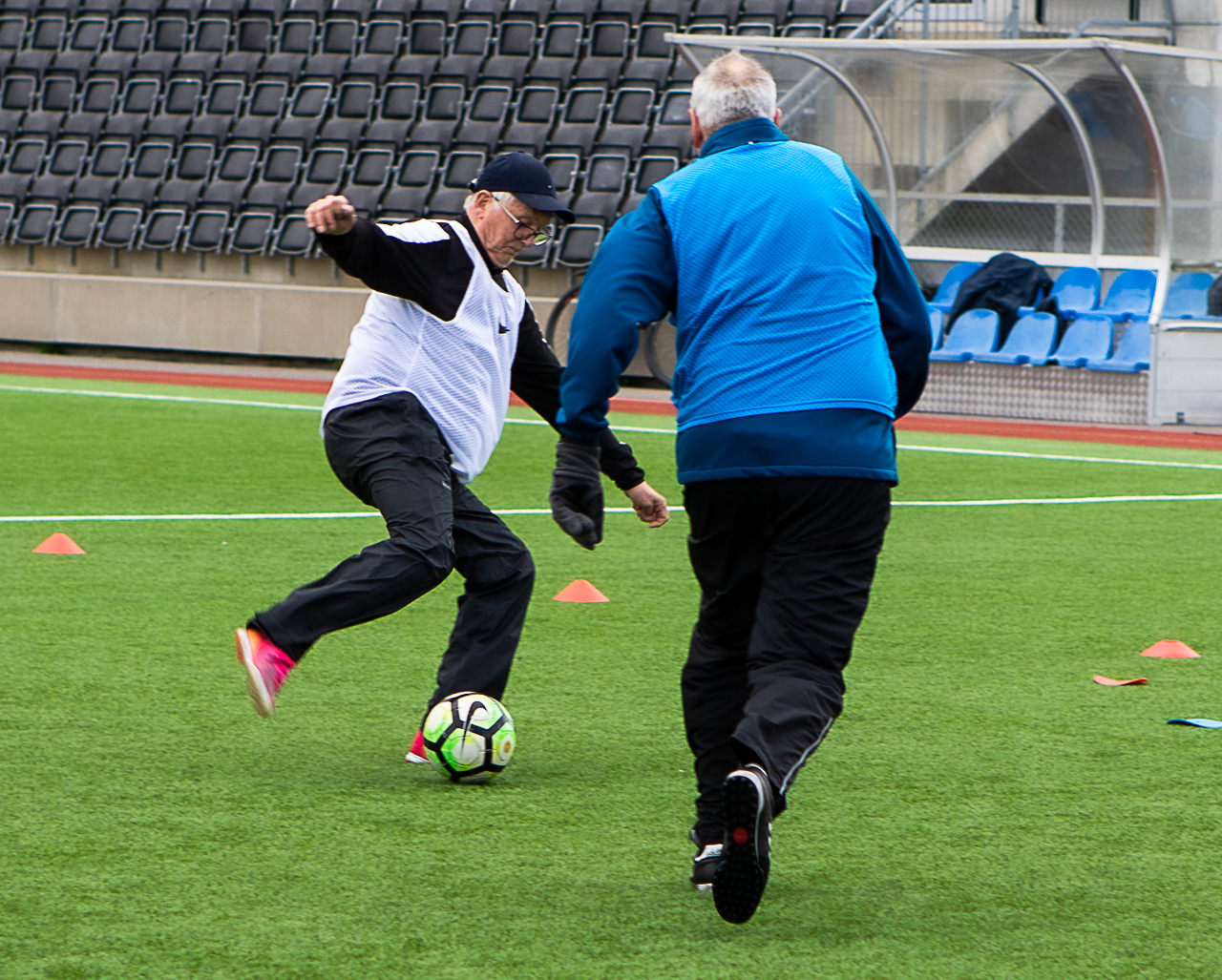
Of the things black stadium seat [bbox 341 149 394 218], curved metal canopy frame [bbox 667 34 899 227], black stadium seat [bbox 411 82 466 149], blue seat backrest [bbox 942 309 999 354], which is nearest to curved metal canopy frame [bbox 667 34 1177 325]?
curved metal canopy frame [bbox 667 34 899 227]

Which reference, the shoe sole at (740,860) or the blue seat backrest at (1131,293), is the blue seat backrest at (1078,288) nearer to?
the blue seat backrest at (1131,293)

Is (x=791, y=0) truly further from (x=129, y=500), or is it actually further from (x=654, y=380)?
(x=129, y=500)

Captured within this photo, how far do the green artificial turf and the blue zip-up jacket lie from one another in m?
0.96

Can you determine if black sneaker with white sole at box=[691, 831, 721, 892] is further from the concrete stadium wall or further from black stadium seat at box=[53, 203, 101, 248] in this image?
black stadium seat at box=[53, 203, 101, 248]

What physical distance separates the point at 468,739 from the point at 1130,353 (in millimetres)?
13111

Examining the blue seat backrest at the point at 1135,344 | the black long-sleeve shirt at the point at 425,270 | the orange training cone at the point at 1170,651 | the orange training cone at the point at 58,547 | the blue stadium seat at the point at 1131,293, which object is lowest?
the blue seat backrest at the point at 1135,344

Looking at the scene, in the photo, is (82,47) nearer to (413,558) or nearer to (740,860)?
(413,558)

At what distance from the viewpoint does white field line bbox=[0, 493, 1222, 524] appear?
33.3ft

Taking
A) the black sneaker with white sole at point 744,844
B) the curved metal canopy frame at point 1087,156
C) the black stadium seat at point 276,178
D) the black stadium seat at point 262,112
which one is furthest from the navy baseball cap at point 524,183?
the black stadium seat at point 262,112

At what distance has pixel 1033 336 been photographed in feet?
57.3

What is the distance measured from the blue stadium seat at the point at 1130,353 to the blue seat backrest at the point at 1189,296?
0.40 meters

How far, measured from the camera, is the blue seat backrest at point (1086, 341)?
17.1m

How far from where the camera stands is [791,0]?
21.8 meters

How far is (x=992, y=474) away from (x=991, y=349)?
4.85 m
